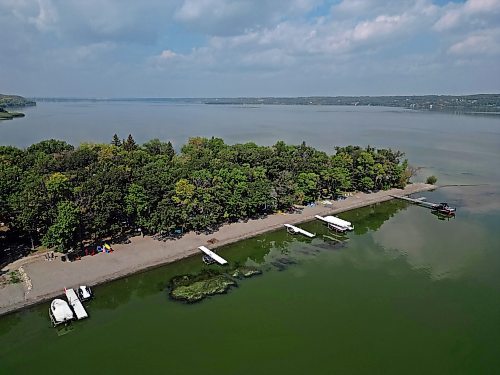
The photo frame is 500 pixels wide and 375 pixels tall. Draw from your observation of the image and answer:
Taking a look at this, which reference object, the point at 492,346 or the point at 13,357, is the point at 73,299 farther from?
the point at 492,346

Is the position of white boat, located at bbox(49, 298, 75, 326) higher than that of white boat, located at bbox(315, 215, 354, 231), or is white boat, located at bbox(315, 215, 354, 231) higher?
white boat, located at bbox(315, 215, 354, 231)

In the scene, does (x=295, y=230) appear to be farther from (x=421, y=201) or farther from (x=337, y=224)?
(x=421, y=201)

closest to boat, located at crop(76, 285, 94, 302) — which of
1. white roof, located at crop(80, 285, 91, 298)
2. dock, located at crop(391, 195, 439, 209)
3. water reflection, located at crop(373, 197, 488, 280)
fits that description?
white roof, located at crop(80, 285, 91, 298)

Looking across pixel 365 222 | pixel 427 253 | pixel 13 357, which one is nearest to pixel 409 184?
pixel 365 222

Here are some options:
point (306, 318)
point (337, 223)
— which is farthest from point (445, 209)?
point (306, 318)

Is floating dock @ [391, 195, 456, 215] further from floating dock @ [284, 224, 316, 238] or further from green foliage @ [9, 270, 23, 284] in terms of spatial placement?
green foliage @ [9, 270, 23, 284]

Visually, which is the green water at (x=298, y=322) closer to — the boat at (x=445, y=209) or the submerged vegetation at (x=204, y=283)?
the submerged vegetation at (x=204, y=283)
